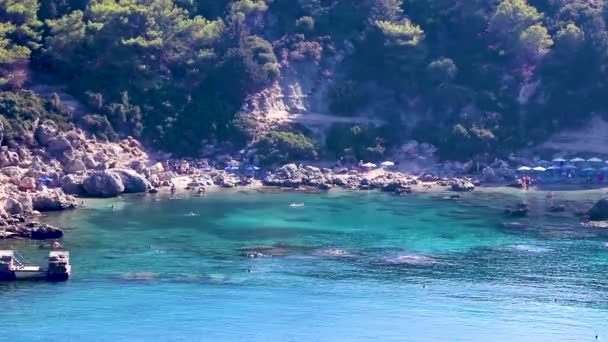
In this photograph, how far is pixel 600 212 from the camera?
303 feet

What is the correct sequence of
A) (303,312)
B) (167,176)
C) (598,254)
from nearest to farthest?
(303,312), (598,254), (167,176)

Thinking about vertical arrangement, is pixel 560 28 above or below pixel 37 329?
above

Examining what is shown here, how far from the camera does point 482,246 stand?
271 ft

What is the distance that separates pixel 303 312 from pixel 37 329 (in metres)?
13.6

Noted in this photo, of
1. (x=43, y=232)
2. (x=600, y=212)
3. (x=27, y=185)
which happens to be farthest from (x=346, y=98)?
(x=43, y=232)

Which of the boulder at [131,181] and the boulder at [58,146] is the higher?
the boulder at [58,146]

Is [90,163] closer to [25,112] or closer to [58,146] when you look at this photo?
[58,146]

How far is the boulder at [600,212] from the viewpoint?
302 feet

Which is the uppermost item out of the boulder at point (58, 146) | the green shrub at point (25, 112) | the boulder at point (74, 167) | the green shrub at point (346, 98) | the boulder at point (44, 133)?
the green shrub at point (346, 98)

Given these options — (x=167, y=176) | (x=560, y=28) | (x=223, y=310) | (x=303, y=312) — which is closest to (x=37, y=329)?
(x=223, y=310)

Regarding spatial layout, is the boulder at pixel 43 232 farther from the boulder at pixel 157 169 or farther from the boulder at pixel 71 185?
the boulder at pixel 157 169

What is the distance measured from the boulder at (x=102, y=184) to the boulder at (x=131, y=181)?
1.36 m

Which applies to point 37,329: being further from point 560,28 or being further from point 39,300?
point 560,28

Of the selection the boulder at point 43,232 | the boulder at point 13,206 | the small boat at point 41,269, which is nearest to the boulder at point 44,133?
the boulder at point 13,206
